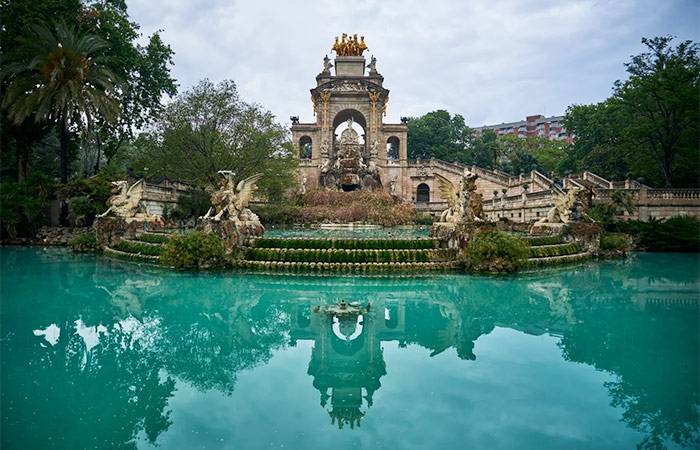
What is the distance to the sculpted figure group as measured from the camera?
47156 millimetres

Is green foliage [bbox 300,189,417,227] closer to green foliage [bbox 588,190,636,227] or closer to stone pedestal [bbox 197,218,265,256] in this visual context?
green foliage [bbox 588,190,636,227]

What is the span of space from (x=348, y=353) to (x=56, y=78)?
23.5 meters

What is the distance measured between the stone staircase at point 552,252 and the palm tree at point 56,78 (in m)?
22.1

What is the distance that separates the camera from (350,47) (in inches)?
1860

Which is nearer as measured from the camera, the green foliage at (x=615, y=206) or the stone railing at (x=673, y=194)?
the green foliage at (x=615, y=206)

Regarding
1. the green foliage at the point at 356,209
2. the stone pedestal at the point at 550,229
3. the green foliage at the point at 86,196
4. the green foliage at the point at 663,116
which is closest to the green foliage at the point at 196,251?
the green foliage at the point at 86,196

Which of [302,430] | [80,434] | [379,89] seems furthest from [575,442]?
[379,89]

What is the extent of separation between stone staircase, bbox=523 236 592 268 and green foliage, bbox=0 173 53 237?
889 inches

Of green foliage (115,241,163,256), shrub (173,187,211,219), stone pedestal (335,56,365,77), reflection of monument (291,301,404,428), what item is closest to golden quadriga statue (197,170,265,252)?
green foliage (115,241,163,256)

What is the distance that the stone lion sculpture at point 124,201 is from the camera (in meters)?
17.9

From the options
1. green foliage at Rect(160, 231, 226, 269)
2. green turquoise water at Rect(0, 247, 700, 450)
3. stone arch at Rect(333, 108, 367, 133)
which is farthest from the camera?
stone arch at Rect(333, 108, 367, 133)

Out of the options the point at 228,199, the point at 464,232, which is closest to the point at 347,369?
the point at 464,232

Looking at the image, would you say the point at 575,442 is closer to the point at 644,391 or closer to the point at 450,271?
the point at 644,391

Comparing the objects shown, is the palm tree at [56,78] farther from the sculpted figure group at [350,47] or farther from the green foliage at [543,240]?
the sculpted figure group at [350,47]
